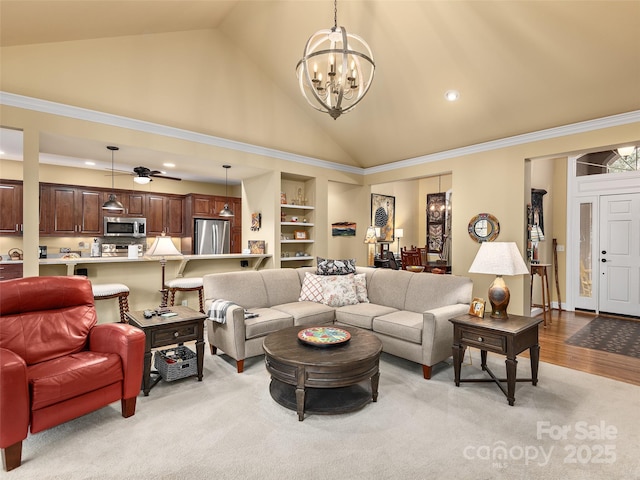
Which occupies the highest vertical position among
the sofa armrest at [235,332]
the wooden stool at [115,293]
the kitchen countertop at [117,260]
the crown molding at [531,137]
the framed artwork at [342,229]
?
the crown molding at [531,137]

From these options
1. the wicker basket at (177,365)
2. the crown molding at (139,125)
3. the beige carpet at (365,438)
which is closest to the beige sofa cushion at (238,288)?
the wicker basket at (177,365)

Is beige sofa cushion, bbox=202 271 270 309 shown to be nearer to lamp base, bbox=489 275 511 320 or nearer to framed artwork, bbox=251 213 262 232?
framed artwork, bbox=251 213 262 232

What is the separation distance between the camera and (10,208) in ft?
19.0

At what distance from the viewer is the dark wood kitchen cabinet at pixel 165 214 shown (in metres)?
7.25

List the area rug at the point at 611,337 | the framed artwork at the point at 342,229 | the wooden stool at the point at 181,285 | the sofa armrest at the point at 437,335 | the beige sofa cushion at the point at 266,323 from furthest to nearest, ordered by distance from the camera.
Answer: the framed artwork at the point at 342,229 < the wooden stool at the point at 181,285 < the area rug at the point at 611,337 < the beige sofa cushion at the point at 266,323 < the sofa armrest at the point at 437,335

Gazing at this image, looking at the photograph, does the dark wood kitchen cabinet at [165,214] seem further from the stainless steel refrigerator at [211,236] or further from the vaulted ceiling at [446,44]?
the vaulted ceiling at [446,44]

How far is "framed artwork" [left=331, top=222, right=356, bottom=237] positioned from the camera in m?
6.84

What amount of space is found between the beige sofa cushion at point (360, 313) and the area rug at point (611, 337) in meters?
2.54

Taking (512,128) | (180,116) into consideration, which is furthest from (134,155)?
(512,128)

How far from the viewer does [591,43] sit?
10.6 ft

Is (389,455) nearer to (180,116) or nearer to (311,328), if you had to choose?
(311,328)

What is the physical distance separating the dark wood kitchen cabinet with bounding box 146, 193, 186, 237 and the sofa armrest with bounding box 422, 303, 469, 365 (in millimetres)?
6212

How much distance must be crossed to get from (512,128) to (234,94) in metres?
3.98

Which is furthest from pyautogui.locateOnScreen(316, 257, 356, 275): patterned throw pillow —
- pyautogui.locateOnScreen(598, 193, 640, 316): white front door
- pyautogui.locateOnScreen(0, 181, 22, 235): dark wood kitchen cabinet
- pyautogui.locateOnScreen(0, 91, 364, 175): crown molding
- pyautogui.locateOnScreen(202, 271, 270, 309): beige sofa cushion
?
pyautogui.locateOnScreen(0, 181, 22, 235): dark wood kitchen cabinet
